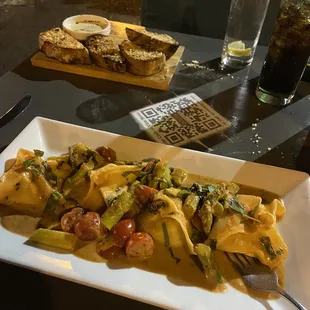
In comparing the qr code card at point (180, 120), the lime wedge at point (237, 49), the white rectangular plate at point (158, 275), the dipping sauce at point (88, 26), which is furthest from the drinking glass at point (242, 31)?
the white rectangular plate at point (158, 275)

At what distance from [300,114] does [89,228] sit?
4.11 feet

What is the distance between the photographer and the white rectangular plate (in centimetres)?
113

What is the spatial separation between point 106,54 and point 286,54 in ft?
2.82

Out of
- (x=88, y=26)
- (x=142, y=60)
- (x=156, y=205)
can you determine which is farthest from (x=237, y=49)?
(x=156, y=205)

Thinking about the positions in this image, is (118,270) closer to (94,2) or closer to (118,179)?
(118,179)

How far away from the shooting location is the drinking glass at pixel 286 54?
1.76 m

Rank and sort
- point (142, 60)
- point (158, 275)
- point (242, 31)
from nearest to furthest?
point (158, 275) → point (142, 60) → point (242, 31)

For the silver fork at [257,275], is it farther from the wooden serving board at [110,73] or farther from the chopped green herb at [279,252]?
the wooden serving board at [110,73]

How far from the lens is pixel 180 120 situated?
6.36 ft

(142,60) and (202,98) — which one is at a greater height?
(142,60)

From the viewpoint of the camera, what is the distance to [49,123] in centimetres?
166

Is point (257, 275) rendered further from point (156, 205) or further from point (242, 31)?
point (242, 31)

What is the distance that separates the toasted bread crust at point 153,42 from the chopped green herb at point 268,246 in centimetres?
132

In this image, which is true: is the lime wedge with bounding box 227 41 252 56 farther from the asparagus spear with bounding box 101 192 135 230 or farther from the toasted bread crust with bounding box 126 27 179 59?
the asparagus spear with bounding box 101 192 135 230
